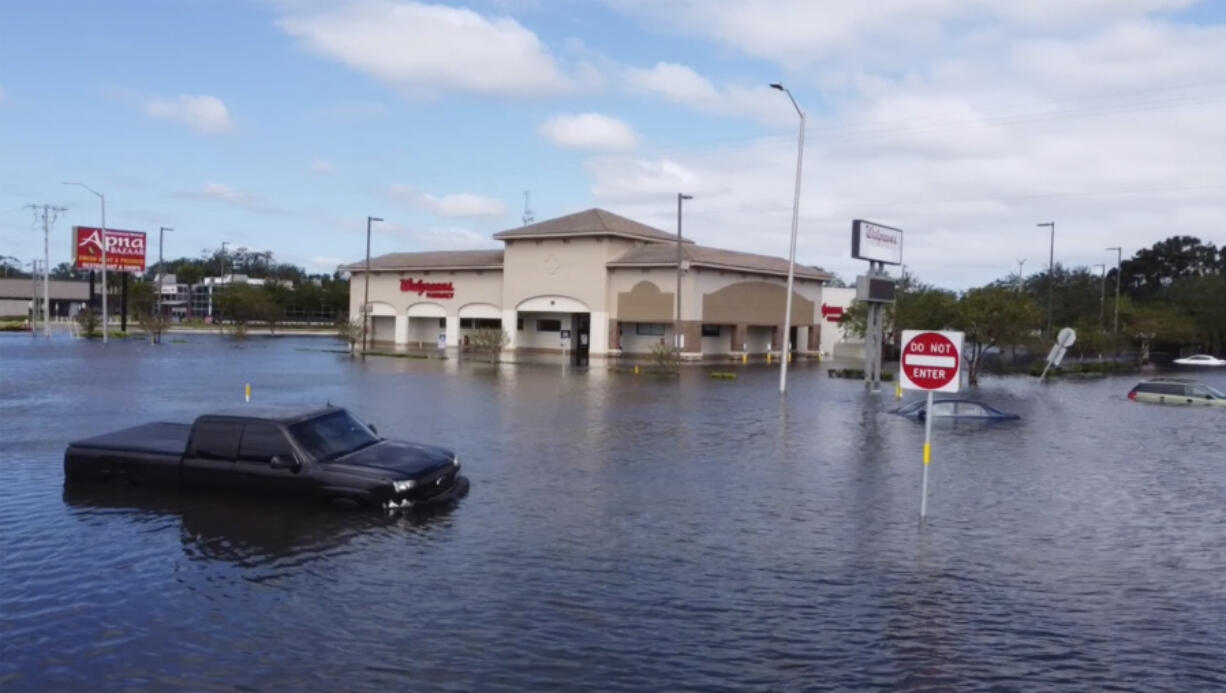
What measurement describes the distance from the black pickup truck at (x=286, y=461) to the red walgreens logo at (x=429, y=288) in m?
63.6

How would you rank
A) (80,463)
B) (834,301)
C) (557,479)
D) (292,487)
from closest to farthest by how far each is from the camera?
(292,487), (80,463), (557,479), (834,301)

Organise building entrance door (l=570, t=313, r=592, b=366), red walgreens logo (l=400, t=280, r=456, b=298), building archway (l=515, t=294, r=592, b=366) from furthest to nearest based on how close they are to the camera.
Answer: red walgreens logo (l=400, t=280, r=456, b=298)
building entrance door (l=570, t=313, r=592, b=366)
building archway (l=515, t=294, r=592, b=366)

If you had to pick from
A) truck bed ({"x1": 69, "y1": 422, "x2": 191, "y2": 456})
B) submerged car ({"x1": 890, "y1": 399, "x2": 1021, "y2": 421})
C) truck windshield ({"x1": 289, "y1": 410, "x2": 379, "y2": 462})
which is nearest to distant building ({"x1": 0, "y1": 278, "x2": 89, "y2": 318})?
submerged car ({"x1": 890, "y1": 399, "x2": 1021, "y2": 421})

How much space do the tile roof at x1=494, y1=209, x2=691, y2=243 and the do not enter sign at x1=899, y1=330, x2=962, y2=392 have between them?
2157 inches

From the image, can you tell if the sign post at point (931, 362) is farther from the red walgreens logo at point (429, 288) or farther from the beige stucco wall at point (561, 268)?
the red walgreens logo at point (429, 288)

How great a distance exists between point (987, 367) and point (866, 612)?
58.0 meters

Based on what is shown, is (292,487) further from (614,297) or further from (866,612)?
(614,297)

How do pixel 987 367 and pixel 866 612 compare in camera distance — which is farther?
pixel 987 367

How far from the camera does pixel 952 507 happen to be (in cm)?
1431

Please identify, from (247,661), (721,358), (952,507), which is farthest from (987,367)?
(247,661)

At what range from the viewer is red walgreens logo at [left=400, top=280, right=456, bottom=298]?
77812 millimetres

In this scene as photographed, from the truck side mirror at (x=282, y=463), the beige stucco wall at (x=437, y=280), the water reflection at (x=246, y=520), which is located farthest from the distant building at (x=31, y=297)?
the truck side mirror at (x=282, y=463)

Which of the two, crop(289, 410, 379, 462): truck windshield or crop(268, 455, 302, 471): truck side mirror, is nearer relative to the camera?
crop(268, 455, 302, 471): truck side mirror

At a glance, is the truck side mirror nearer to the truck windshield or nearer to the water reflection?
the truck windshield
